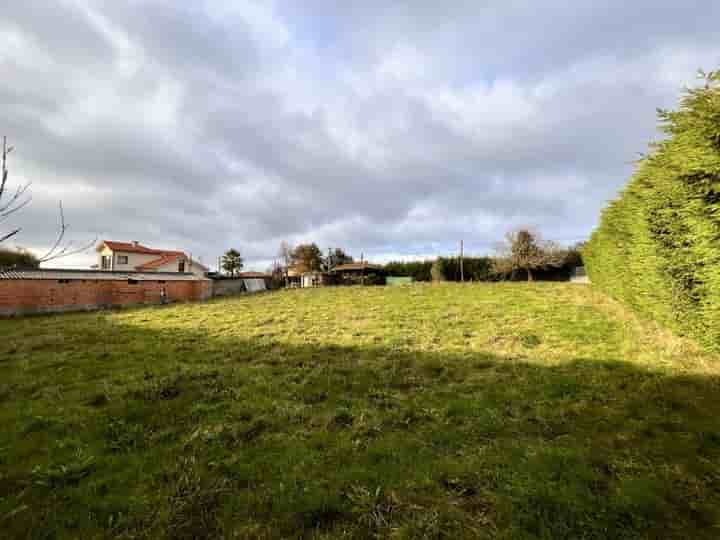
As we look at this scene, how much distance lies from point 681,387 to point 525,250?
90.2 feet

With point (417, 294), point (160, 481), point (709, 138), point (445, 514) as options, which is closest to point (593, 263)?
point (417, 294)

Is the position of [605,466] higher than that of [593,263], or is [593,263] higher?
[593,263]

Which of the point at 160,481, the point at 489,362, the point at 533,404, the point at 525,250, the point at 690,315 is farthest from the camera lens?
the point at 525,250

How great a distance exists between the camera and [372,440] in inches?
146

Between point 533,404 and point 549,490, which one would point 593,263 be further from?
point 549,490

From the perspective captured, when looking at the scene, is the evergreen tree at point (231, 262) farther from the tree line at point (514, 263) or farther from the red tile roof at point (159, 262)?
the tree line at point (514, 263)

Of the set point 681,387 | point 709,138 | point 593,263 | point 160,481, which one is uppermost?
point 709,138

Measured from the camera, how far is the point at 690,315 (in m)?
5.75

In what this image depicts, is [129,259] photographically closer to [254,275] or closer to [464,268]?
[254,275]

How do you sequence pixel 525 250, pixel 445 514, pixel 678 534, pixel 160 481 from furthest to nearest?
pixel 525 250
pixel 160 481
pixel 445 514
pixel 678 534

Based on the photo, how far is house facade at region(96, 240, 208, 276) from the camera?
3856cm

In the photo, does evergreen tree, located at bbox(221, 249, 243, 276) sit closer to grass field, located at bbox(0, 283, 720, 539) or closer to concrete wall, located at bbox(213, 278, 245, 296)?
concrete wall, located at bbox(213, 278, 245, 296)

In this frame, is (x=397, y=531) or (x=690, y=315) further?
(x=690, y=315)

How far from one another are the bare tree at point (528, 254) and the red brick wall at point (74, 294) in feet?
94.1
